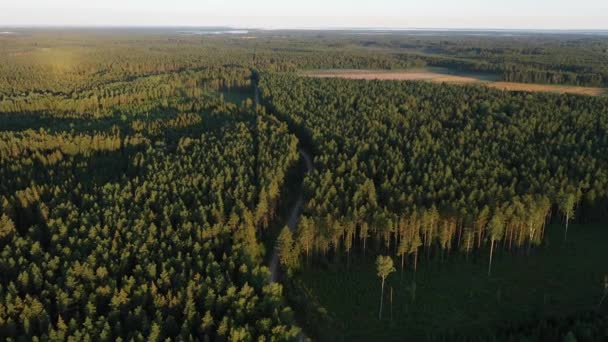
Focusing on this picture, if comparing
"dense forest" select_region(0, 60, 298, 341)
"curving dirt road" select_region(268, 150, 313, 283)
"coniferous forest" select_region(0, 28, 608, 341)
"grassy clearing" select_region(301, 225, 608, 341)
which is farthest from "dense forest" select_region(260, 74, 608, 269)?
"dense forest" select_region(0, 60, 298, 341)

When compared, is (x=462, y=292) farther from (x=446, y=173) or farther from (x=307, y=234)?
(x=446, y=173)

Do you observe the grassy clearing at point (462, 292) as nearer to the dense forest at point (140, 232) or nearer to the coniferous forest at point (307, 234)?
the coniferous forest at point (307, 234)

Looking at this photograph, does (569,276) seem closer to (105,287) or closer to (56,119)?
(105,287)

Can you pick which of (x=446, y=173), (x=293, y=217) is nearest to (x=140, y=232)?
(x=293, y=217)

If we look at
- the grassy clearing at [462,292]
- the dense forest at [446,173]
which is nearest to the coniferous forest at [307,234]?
the grassy clearing at [462,292]

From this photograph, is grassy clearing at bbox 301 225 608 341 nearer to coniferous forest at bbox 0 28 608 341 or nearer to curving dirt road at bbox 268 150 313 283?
coniferous forest at bbox 0 28 608 341

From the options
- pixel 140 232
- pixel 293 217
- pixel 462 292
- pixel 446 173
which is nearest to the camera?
pixel 462 292
